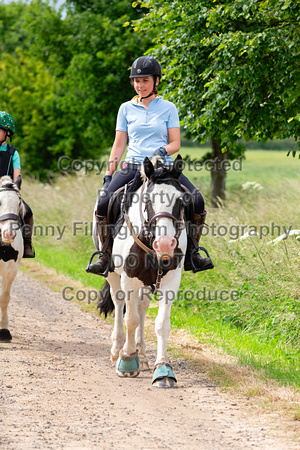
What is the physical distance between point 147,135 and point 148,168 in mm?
799

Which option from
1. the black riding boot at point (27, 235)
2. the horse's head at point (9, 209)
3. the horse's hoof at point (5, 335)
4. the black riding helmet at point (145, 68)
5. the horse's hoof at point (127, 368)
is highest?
the black riding helmet at point (145, 68)

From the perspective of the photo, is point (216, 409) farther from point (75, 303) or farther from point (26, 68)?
point (26, 68)

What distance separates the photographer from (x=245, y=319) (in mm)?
8180

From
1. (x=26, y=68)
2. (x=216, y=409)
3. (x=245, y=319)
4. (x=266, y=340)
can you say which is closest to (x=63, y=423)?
(x=216, y=409)

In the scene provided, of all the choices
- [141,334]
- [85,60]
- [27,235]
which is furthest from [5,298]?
[85,60]

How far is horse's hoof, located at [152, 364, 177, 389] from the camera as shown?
229 inches

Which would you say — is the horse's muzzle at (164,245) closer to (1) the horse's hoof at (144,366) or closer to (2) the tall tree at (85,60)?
(1) the horse's hoof at (144,366)

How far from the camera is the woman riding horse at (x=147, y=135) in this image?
6.28 m

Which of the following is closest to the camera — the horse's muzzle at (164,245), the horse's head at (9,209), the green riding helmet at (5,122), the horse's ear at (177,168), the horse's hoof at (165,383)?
the horse's muzzle at (164,245)

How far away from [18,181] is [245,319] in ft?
11.9

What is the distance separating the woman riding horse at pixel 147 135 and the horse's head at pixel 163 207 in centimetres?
45

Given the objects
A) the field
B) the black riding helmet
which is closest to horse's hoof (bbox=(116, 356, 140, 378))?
the field

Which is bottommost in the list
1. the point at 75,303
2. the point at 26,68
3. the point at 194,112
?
the point at 75,303

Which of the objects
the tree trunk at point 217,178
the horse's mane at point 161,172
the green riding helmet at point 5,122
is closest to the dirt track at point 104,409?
the horse's mane at point 161,172
